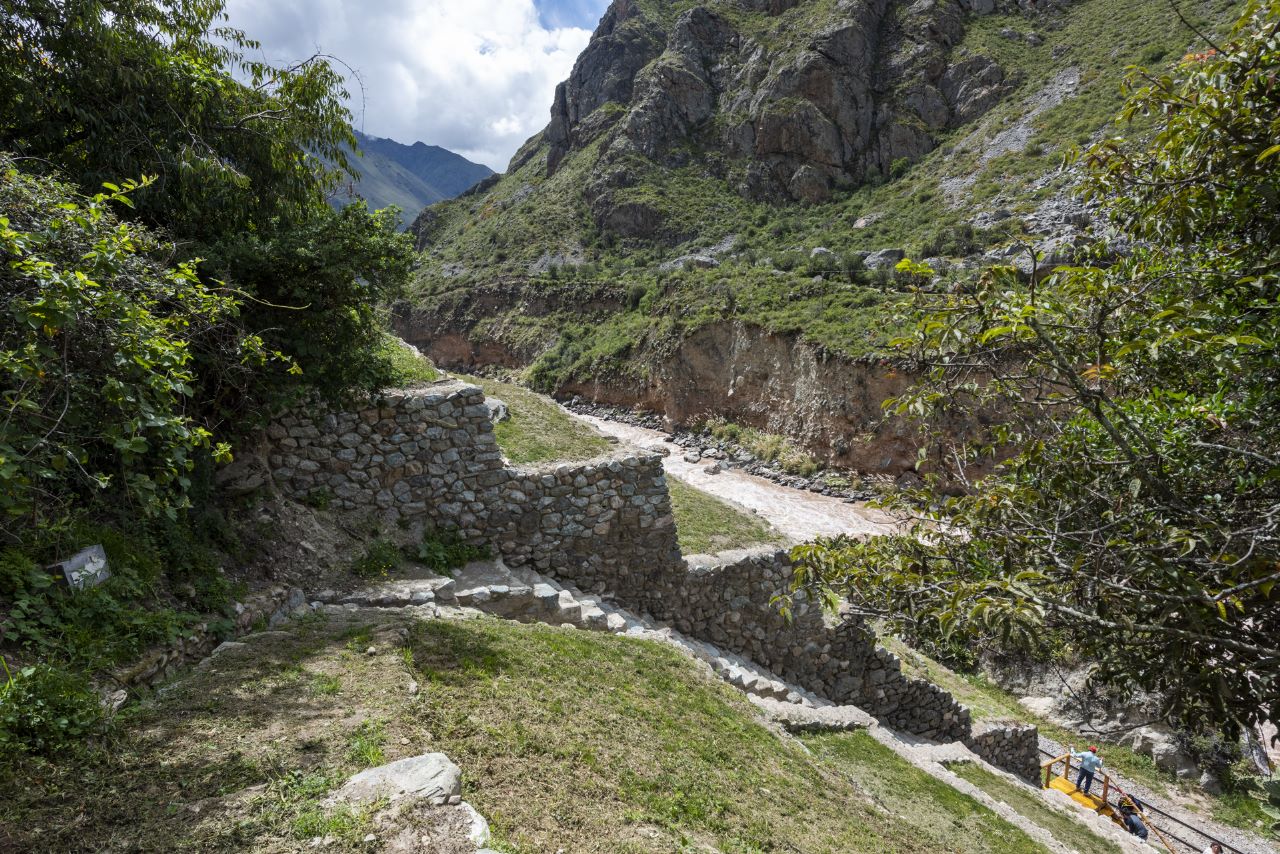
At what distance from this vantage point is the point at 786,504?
24.7 meters

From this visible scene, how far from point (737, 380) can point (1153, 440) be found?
30.0 meters

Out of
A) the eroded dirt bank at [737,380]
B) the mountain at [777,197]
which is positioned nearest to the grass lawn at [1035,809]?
the eroded dirt bank at [737,380]

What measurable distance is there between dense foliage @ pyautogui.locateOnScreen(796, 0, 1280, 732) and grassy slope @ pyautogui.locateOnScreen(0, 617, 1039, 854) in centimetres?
166

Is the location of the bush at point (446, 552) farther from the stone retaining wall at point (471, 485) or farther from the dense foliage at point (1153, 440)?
the dense foliage at point (1153, 440)

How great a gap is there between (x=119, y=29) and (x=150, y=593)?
537cm

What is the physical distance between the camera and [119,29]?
5859mm

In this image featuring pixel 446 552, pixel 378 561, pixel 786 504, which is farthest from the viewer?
pixel 786 504

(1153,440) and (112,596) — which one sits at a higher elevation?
(1153,440)

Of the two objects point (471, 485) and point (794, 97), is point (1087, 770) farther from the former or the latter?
point (794, 97)

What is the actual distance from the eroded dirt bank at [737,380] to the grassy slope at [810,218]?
94cm

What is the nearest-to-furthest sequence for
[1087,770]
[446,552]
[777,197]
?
[446,552] → [1087,770] → [777,197]

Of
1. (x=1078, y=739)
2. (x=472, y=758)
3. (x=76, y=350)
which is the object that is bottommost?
(x=1078, y=739)

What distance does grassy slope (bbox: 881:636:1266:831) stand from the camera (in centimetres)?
1124

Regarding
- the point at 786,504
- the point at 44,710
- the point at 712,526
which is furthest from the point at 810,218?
the point at 44,710
